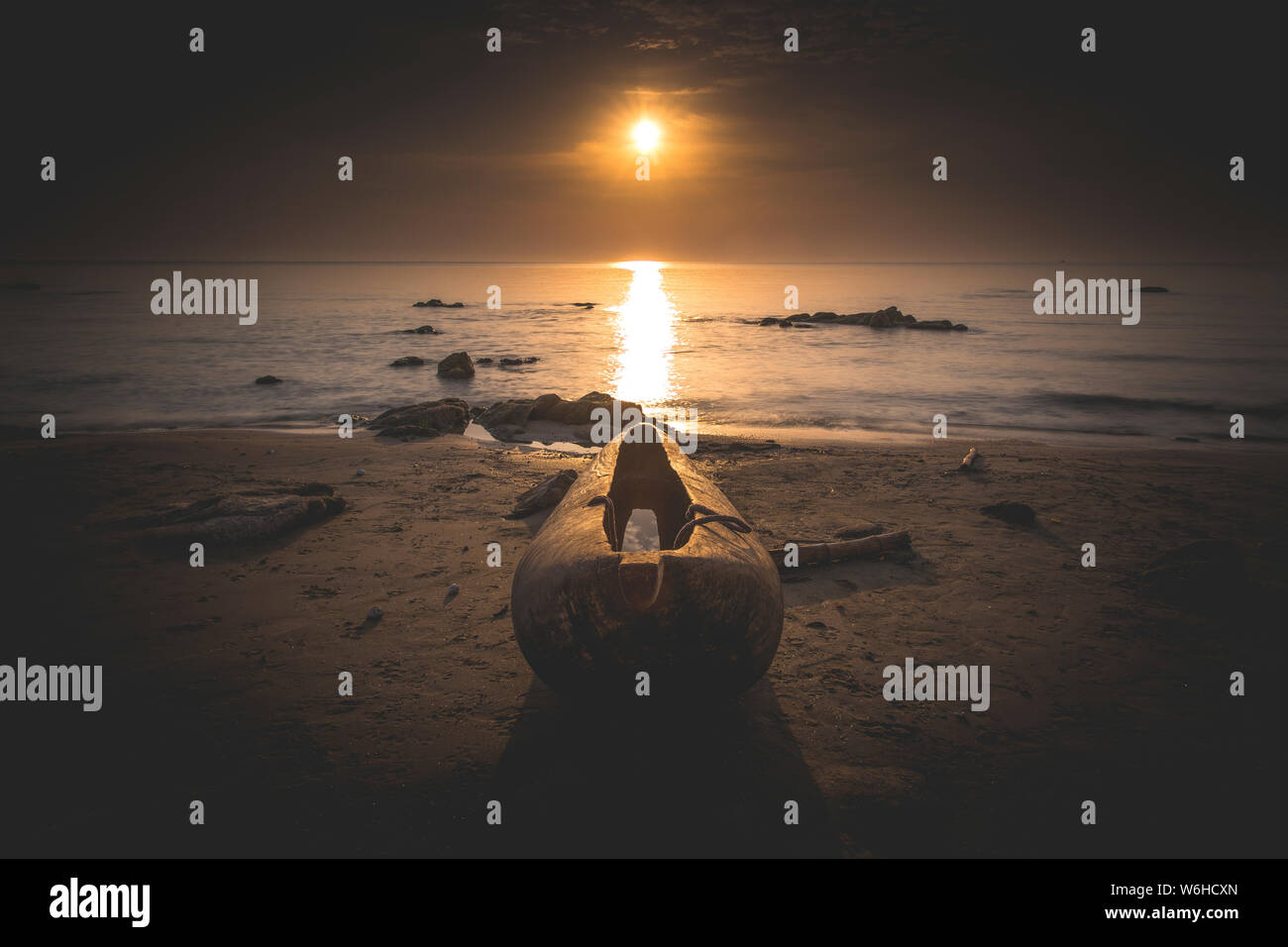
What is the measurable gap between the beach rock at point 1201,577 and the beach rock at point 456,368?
21143mm

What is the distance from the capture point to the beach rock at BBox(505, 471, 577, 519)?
850cm

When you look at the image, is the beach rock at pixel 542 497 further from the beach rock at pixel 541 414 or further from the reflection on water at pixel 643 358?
the reflection on water at pixel 643 358

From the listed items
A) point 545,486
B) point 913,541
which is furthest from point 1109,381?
point 545,486

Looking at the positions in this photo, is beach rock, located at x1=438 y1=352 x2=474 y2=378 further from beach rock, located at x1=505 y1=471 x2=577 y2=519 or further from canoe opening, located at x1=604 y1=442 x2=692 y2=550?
canoe opening, located at x1=604 y1=442 x2=692 y2=550

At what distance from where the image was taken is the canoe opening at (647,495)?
640cm

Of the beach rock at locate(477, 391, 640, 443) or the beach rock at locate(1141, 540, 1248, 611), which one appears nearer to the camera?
the beach rock at locate(1141, 540, 1248, 611)

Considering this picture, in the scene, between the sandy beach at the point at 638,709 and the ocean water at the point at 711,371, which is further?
the ocean water at the point at 711,371

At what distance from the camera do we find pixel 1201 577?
6.08m

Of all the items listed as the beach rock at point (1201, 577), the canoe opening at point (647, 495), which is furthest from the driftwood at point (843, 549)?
the beach rock at point (1201, 577)

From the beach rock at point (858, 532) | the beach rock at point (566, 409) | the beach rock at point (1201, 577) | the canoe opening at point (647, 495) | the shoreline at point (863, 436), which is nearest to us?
the beach rock at point (1201, 577)

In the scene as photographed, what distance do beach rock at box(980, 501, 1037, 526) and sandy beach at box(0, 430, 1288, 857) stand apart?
291 millimetres

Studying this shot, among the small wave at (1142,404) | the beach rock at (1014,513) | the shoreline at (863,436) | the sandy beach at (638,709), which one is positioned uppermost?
the small wave at (1142,404)

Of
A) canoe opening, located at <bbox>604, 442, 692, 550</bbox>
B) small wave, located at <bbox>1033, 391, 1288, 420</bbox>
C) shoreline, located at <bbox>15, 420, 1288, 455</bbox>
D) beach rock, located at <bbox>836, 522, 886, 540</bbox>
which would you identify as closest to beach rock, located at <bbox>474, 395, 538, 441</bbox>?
shoreline, located at <bbox>15, 420, 1288, 455</bbox>
